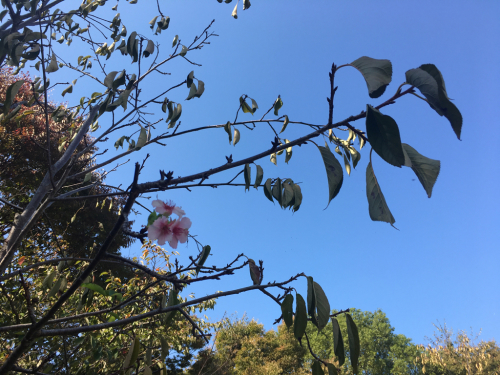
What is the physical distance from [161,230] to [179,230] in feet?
0.24

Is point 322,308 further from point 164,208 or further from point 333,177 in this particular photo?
point 164,208

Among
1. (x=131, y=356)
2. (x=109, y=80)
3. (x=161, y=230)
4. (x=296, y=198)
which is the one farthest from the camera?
(x=109, y=80)

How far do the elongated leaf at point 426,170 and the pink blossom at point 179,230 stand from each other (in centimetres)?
74

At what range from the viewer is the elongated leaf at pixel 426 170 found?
596 millimetres

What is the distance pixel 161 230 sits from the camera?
970 millimetres

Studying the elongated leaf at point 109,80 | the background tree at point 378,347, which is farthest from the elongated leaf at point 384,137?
the background tree at point 378,347

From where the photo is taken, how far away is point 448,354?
13.4 meters

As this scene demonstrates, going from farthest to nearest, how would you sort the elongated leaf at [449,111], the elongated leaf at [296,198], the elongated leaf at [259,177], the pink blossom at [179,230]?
the elongated leaf at [296,198], the elongated leaf at [259,177], the pink blossom at [179,230], the elongated leaf at [449,111]

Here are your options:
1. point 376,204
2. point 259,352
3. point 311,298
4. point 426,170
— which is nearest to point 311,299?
point 311,298

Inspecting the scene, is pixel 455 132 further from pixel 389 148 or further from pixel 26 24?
pixel 26 24

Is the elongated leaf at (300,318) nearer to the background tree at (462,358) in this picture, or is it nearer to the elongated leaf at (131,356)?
the elongated leaf at (131,356)

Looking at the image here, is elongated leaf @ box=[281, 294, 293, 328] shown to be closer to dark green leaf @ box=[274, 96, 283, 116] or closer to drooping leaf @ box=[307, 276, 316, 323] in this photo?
drooping leaf @ box=[307, 276, 316, 323]

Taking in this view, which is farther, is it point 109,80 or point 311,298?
point 109,80

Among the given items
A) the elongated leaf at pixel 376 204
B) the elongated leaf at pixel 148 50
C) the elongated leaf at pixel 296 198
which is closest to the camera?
the elongated leaf at pixel 376 204
